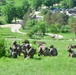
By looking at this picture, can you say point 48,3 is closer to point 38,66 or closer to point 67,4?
point 67,4

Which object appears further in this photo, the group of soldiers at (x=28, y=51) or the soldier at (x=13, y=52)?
the soldier at (x=13, y=52)

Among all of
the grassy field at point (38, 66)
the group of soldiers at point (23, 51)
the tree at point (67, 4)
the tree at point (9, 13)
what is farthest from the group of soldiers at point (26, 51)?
the tree at point (67, 4)

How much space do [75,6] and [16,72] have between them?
125 metres

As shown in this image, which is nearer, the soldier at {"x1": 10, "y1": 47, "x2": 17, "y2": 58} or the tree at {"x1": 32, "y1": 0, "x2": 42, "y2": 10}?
the soldier at {"x1": 10, "y1": 47, "x2": 17, "y2": 58}

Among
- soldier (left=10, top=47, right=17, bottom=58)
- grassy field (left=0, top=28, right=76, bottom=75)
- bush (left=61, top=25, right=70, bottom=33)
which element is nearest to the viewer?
grassy field (left=0, top=28, right=76, bottom=75)

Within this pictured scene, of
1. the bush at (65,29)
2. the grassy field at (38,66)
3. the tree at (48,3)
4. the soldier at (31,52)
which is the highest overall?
the soldier at (31,52)

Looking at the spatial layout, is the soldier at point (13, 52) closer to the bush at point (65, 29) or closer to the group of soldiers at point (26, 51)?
the group of soldiers at point (26, 51)

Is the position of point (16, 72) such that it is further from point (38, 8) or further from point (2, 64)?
point (38, 8)

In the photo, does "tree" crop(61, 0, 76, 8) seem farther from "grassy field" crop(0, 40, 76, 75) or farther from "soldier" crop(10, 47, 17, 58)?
"grassy field" crop(0, 40, 76, 75)

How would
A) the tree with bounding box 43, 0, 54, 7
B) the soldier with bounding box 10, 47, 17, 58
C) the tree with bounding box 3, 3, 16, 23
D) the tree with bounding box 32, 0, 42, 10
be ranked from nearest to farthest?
the soldier with bounding box 10, 47, 17, 58 < the tree with bounding box 3, 3, 16, 23 < the tree with bounding box 32, 0, 42, 10 < the tree with bounding box 43, 0, 54, 7

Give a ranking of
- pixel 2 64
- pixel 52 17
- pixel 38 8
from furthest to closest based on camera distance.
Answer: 1. pixel 38 8
2. pixel 52 17
3. pixel 2 64

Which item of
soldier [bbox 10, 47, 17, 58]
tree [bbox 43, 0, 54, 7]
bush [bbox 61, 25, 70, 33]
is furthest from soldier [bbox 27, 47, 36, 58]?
tree [bbox 43, 0, 54, 7]

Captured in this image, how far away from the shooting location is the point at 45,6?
14138cm

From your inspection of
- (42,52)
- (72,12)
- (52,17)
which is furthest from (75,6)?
(42,52)
